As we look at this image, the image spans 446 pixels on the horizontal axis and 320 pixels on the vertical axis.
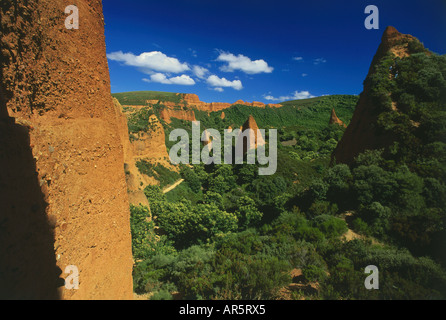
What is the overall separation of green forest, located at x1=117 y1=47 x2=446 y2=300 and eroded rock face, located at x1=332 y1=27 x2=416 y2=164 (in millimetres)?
838

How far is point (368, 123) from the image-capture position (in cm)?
2170

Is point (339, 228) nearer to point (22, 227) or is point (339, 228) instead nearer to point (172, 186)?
point (22, 227)

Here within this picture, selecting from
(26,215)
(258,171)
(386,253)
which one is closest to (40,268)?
(26,215)

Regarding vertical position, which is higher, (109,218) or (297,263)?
(109,218)

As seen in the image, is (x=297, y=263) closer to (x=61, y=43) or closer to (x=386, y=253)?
(x=386, y=253)

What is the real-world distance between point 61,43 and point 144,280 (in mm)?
11123

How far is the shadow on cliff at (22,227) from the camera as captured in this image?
2949mm

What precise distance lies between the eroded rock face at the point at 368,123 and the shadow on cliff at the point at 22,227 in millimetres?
23100

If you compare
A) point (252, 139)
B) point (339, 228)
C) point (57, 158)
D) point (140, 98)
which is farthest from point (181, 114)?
point (57, 158)

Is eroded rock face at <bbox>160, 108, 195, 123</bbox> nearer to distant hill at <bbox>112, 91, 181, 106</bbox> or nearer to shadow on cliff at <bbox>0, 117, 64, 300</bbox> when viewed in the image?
distant hill at <bbox>112, 91, 181, 106</bbox>

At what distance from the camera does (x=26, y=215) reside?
331 cm

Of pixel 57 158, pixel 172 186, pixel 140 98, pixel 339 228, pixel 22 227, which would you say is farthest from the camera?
pixel 140 98

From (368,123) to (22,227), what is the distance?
2540 cm
